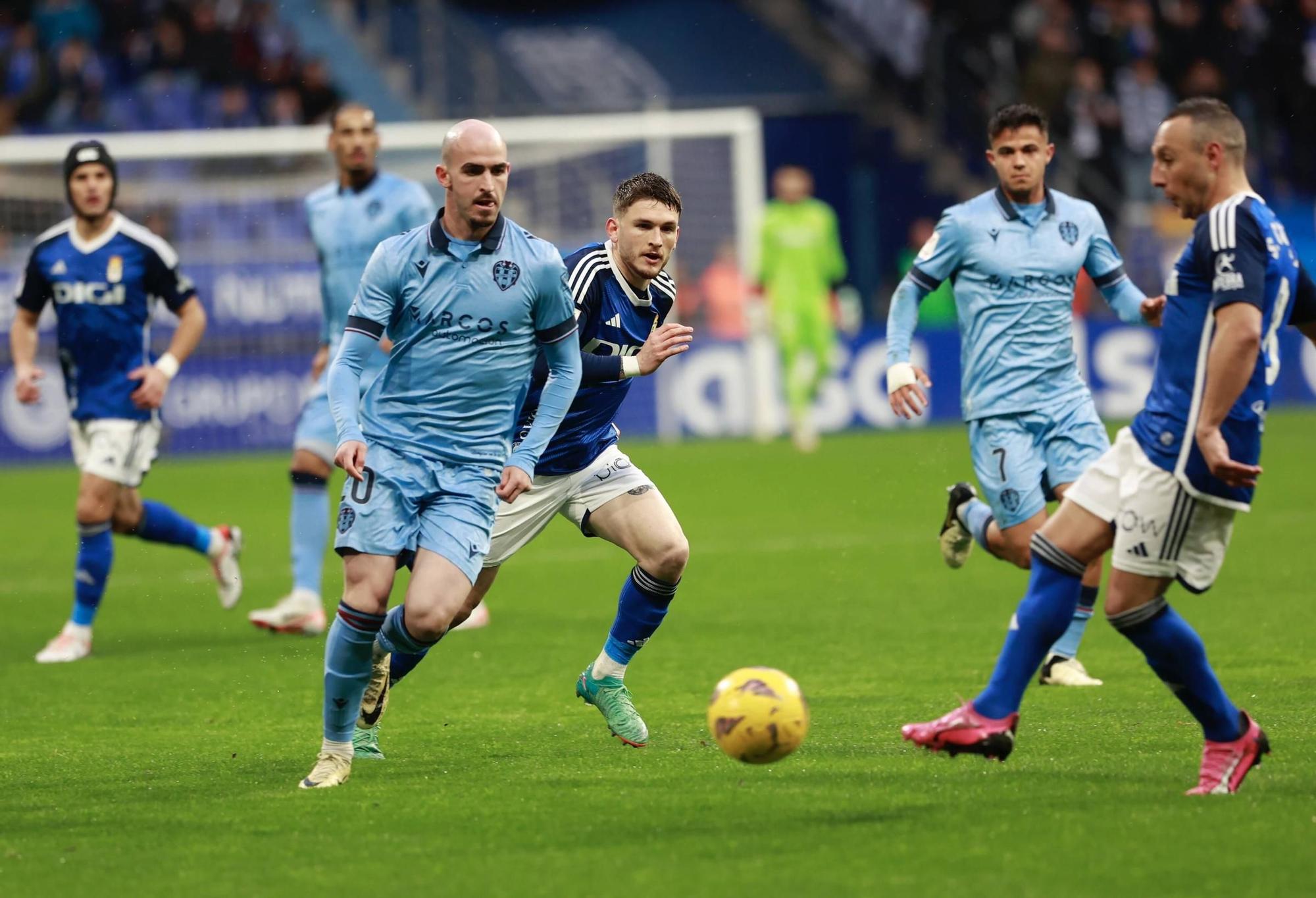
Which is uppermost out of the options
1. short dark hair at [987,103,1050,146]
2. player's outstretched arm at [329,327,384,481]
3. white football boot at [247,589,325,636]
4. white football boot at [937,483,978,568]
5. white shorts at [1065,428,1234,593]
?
short dark hair at [987,103,1050,146]

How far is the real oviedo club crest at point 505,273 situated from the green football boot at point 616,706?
1685 millimetres

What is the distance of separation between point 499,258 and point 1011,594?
5846 mm

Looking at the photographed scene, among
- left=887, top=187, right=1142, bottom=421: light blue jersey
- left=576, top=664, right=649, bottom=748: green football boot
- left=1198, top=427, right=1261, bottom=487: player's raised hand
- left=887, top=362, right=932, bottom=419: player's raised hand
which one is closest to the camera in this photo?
left=1198, top=427, right=1261, bottom=487: player's raised hand

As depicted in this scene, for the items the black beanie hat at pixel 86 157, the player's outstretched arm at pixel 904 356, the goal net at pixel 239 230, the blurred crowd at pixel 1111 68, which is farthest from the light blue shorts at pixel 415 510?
the blurred crowd at pixel 1111 68

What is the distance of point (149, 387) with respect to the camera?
32.2 feet

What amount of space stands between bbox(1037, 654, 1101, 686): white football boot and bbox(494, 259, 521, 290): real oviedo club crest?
3.26m

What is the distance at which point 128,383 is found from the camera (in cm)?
998

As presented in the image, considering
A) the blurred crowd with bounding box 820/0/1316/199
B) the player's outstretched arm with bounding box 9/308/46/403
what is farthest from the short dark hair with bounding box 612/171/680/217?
the blurred crowd with bounding box 820/0/1316/199

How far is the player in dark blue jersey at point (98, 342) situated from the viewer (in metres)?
9.88

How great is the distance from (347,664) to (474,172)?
5.34 feet

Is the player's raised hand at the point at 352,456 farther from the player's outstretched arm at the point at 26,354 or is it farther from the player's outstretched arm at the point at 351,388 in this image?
the player's outstretched arm at the point at 26,354

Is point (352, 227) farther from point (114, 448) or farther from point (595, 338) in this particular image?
point (595, 338)

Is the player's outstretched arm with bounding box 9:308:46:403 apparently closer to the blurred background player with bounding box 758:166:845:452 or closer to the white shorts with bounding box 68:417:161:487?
the white shorts with bounding box 68:417:161:487

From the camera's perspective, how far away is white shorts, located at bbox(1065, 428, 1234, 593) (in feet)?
18.3
